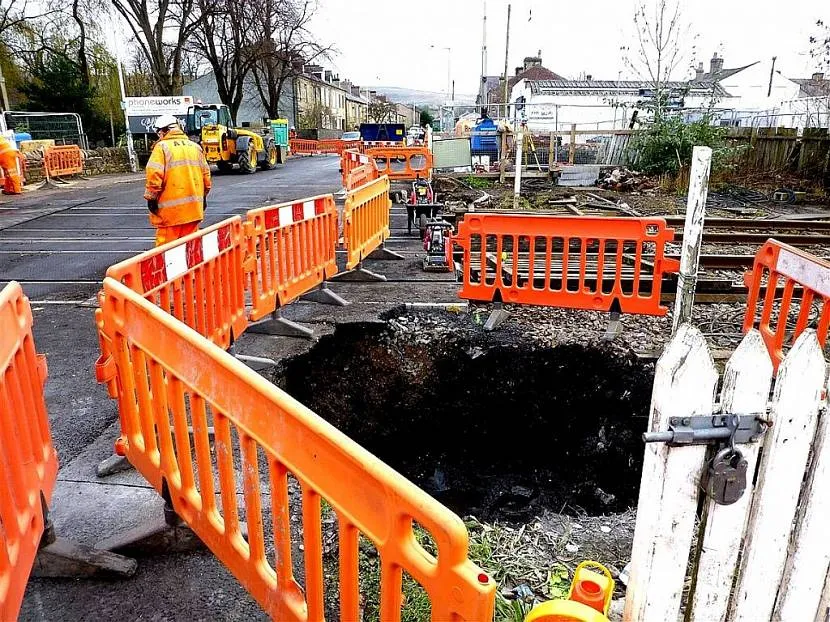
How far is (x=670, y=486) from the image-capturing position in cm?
195

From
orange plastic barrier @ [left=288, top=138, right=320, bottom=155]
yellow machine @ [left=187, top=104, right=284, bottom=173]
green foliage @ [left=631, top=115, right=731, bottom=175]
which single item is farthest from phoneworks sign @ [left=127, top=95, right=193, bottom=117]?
green foliage @ [left=631, top=115, right=731, bottom=175]

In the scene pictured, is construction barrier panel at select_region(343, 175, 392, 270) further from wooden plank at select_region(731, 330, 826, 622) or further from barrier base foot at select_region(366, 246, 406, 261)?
wooden plank at select_region(731, 330, 826, 622)

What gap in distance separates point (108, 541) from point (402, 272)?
6.07 metres

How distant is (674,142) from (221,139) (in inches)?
695

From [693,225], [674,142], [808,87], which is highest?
[808,87]

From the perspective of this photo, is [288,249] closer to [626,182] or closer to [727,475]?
[727,475]

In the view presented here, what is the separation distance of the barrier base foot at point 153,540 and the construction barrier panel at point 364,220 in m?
4.96

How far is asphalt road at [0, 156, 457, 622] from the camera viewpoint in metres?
2.68

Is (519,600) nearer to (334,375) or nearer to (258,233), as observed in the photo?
(334,375)

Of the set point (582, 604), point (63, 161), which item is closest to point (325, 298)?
point (582, 604)

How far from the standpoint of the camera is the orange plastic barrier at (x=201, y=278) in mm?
3469

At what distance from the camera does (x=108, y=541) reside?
2.95 meters

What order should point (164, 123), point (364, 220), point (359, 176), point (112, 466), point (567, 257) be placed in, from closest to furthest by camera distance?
point (112, 466) → point (567, 257) → point (164, 123) → point (364, 220) → point (359, 176)

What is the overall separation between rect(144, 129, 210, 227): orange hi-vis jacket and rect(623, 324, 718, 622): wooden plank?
20.4ft
